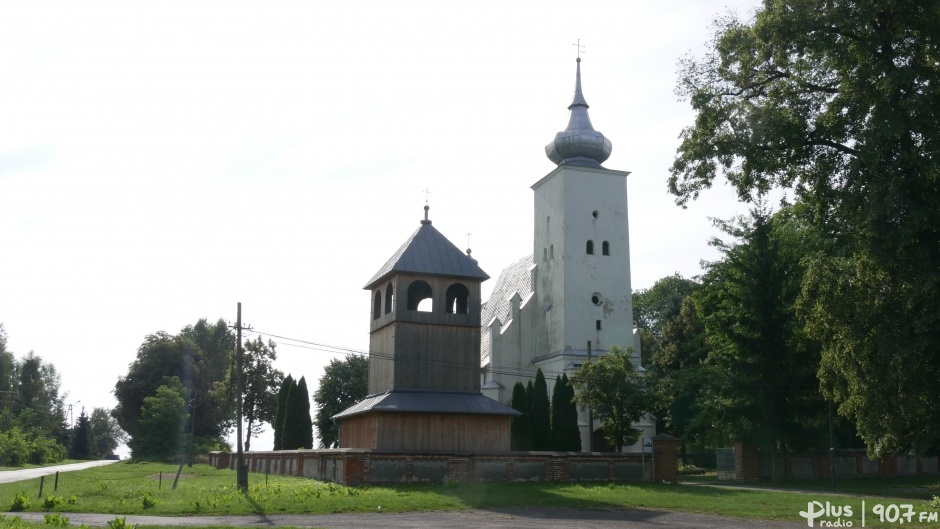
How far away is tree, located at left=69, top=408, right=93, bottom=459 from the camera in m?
91.6

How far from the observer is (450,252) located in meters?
A: 31.9

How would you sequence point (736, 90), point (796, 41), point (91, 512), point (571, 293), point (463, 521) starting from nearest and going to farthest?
point (463, 521)
point (91, 512)
point (796, 41)
point (736, 90)
point (571, 293)

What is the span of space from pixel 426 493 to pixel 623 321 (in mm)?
29369

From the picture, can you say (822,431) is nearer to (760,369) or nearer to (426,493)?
(760,369)

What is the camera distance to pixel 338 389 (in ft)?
197

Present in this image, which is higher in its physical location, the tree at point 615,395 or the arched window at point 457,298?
the arched window at point 457,298

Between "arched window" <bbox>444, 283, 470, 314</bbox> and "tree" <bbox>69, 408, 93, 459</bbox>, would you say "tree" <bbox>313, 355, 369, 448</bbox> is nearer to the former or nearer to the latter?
"arched window" <bbox>444, 283, 470, 314</bbox>

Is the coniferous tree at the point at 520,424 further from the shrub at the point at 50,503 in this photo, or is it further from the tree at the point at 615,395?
the shrub at the point at 50,503

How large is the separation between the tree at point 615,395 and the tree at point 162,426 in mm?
30336

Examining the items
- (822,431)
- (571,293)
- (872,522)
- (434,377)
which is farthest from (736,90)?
(571,293)

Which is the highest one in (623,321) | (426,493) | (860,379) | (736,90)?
(736,90)

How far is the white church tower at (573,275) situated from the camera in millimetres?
49031

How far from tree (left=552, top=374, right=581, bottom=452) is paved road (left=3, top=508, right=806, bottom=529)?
2038cm

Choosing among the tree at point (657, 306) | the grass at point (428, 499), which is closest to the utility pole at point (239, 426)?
the grass at point (428, 499)
